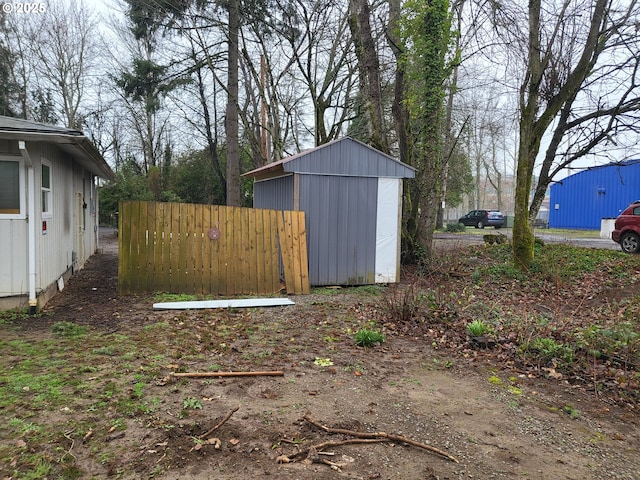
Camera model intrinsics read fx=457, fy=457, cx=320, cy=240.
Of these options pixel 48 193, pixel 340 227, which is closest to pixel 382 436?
pixel 340 227

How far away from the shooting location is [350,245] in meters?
9.14

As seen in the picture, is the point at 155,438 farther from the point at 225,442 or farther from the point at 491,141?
the point at 491,141

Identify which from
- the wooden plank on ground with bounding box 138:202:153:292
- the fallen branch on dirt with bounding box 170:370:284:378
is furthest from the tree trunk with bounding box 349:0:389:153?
the fallen branch on dirt with bounding box 170:370:284:378

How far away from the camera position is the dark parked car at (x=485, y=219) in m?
31.7

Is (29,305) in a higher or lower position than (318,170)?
lower

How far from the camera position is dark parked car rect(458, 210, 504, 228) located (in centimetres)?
3170

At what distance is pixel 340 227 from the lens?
29.6 feet

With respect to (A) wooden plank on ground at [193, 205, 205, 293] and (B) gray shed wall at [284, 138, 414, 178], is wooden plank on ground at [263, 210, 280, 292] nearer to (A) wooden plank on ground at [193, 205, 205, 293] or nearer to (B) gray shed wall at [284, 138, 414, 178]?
(B) gray shed wall at [284, 138, 414, 178]

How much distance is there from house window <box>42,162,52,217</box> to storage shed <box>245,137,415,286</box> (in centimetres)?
387

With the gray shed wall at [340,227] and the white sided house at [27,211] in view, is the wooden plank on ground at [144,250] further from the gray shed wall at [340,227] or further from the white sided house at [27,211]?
the gray shed wall at [340,227]

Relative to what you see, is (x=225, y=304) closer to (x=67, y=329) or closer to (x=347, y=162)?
(x=67, y=329)

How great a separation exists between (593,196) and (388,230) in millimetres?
23449

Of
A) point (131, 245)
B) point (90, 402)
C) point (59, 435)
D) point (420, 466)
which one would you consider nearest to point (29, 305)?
point (131, 245)

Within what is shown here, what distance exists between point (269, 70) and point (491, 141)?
26269 millimetres
